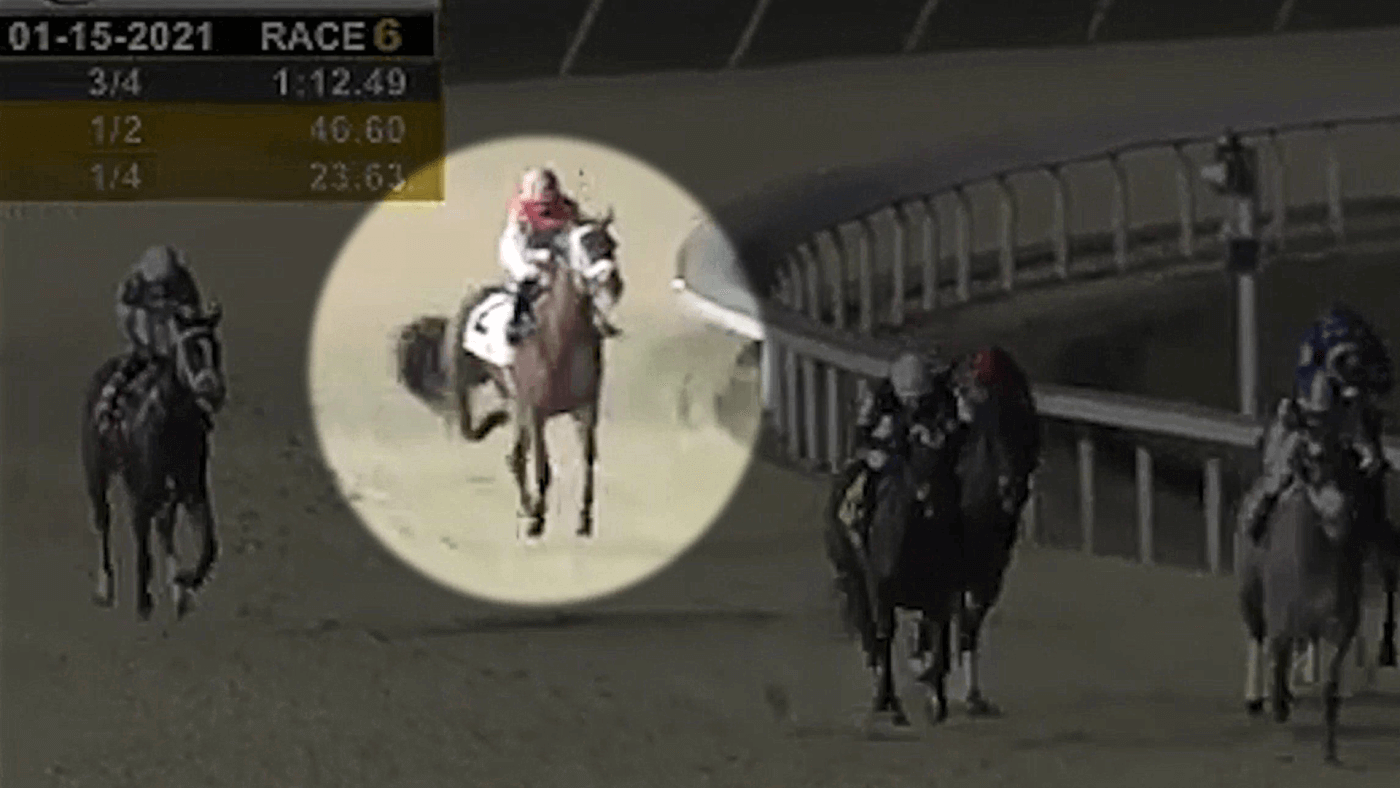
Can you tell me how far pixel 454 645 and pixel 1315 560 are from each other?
5.91 ft

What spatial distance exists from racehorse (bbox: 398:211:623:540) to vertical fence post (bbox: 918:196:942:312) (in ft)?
2.42

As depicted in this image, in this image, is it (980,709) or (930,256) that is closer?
(980,709)

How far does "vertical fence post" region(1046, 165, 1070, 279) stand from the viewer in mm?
7355

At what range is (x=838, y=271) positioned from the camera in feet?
23.7

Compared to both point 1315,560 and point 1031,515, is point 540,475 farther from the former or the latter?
Answer: point 1315,560

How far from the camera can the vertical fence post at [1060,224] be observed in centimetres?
736

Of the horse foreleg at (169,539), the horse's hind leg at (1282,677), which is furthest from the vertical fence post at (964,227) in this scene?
the horse foreleg at (169,539)

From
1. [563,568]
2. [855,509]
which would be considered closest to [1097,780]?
[855,509]

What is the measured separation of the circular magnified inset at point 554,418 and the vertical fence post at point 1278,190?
4.35ft

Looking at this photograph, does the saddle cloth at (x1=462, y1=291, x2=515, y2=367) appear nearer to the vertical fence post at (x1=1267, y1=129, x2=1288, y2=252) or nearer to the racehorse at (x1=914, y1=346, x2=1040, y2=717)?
the racehorse at (x1=914, y1=346, x2=1040, y2=717)

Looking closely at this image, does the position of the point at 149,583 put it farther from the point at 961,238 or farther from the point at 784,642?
the point at 961,238

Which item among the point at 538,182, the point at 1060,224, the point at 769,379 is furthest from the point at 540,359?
the point at 1060,224

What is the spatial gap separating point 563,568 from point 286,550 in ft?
2.09

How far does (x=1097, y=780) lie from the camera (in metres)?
6.55
